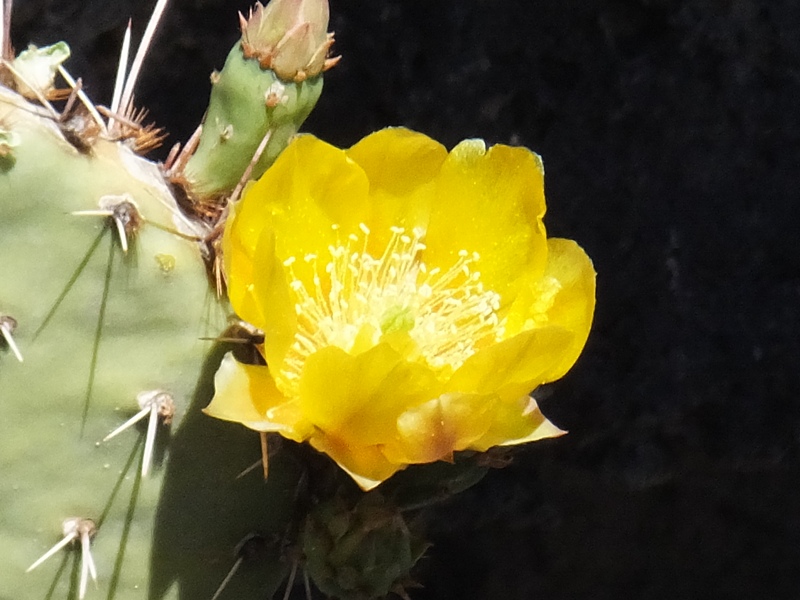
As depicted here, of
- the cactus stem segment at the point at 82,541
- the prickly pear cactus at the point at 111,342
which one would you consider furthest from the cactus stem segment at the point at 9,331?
the cactus stem segment at the point at 82,541

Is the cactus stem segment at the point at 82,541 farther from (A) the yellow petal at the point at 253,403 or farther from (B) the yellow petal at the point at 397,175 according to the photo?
(B) the yellow petal at the point at 397,175

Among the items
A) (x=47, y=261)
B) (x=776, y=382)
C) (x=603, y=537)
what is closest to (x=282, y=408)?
(x=47, y=261)

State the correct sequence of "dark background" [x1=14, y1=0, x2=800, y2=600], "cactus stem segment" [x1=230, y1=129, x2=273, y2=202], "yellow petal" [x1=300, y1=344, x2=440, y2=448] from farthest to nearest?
"dark background" [x1=14, y1=0, x2=800, y2=600] < "cactus stem segment" [x1=230, y1=129, x2=273, y2=202] < "yellow petal" [x1=300, y1=344, x2=440, y2=448]

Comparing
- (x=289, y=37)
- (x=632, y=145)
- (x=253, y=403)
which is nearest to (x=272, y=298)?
(x=253, y=403)

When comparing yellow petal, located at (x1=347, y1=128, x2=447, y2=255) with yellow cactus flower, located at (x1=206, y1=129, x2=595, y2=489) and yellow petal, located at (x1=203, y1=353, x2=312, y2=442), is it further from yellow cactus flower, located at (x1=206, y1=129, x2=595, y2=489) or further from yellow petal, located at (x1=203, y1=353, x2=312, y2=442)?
yellow petal, located at (x1=203, y1=353, x2=312, y2=442)

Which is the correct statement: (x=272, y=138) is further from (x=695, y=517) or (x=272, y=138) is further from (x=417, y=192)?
(x=695, y=517)

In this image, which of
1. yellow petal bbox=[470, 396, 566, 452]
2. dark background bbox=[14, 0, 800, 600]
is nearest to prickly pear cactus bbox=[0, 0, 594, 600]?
yellow petal bbox=[470, 396, 566, 452]

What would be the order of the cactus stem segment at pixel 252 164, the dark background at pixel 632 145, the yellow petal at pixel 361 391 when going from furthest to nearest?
the dark background at pixel 632 145 → the cactus stem segment at pixel 252 164 → the yellow petal at pixel 361 391
